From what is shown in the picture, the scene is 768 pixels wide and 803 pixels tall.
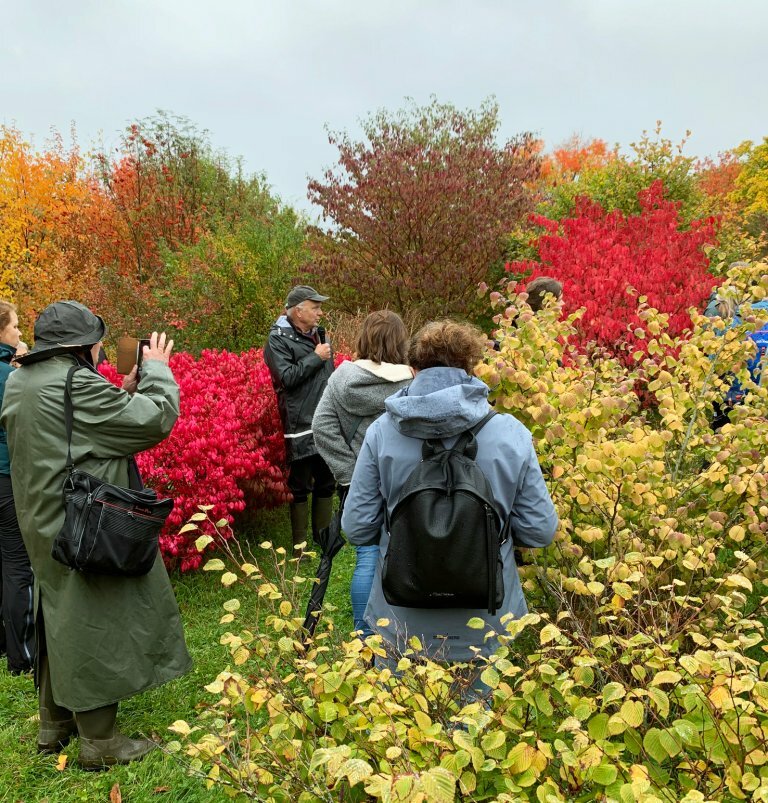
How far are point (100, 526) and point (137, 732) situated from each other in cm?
121

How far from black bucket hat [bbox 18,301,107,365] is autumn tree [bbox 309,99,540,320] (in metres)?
10.0

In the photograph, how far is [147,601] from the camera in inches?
111

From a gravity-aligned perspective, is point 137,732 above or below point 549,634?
below

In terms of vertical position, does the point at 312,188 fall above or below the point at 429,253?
above

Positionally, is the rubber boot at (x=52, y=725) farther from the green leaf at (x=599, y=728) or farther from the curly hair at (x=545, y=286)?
the curly hair at (x=545, y=286)

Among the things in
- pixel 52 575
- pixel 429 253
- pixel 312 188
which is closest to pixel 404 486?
pixel 52 575

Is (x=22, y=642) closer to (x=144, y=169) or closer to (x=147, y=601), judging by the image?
(x=147, y=601)

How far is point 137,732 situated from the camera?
10.4 ft

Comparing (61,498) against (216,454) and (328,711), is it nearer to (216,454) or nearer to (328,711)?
(328,711)

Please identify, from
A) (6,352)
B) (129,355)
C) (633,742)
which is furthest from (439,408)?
(6,352)

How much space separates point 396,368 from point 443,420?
1263 mm

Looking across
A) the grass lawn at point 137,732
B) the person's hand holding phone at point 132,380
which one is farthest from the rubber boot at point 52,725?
the person's hand holding phone at point 132,380

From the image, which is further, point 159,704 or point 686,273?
point 686,273

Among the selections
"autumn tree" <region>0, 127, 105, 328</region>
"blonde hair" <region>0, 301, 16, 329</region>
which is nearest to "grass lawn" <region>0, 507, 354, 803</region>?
"blonde hair" <region>0, 301, 16, 329</region>
